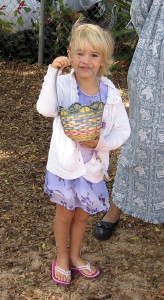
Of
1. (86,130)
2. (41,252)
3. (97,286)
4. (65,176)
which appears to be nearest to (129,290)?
(97,286)

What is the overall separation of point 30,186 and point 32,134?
0.99m

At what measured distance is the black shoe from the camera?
3266 millimetres

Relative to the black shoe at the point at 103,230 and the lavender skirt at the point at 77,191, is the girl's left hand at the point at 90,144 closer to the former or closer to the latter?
the lavender skirt at the point at 77,191

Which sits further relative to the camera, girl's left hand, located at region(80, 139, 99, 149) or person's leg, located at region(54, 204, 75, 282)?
person's leg, located at region(54, 204, 75, 282)

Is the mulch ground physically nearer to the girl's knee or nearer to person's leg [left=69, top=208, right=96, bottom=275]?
person's leg [left=69, top=208, right=96, bottom=275]

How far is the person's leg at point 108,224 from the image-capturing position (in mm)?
3270

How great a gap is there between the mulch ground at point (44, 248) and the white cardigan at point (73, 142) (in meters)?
0.73

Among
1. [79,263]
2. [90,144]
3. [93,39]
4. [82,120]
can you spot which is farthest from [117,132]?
[79,263]

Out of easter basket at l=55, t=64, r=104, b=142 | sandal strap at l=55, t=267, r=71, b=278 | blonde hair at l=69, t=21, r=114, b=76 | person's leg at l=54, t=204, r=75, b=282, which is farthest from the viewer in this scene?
sandal strap at l=55, t=267, r=71, b=278

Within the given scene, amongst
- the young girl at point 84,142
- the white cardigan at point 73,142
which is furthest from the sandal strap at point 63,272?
the white cardigan at point 73,142

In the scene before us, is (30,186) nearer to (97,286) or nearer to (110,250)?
(110,250)

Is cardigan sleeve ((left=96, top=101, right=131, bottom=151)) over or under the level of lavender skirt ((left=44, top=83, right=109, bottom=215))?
over

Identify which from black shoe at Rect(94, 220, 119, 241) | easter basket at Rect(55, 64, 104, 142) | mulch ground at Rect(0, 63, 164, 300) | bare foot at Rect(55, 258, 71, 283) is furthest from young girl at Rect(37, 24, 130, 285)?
black shoe at Rect(94, 220, 119, 241)

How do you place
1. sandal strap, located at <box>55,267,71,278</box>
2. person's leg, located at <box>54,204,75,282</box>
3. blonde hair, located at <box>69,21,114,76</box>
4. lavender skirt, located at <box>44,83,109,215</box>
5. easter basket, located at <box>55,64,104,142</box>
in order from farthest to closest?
1. sandal strap, located at <box>55,267,71,278</box>
2. person's leg, located at <box>54,204,75,282</box>
3. lavender skirt, located at <box>44,83,109,215</box>
4. blonde hair, located at <box>69,21,114,76</box>
5. easter basket, located at <box>55,64,104,142</box>
